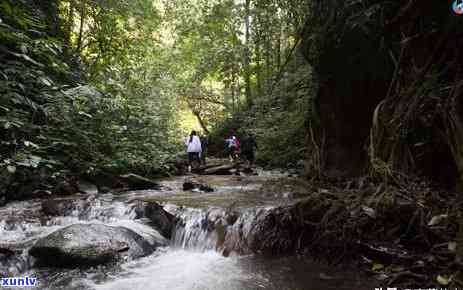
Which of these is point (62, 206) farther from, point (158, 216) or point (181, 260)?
point (181, 260)

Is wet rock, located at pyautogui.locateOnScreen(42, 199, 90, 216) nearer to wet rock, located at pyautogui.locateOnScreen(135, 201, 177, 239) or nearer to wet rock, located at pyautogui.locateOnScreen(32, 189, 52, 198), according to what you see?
wet rock, located at pyautogui.locateOnScreen(32, 189, 52, 198)

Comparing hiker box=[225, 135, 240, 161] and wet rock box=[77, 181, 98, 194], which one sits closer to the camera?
wet rock box=[77, 181, 98, 194]

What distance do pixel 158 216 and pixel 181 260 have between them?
148 centimetres

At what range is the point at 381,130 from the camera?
5.25 meters

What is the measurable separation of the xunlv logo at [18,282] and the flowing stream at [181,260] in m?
0.13

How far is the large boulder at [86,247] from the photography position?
4.51 metres

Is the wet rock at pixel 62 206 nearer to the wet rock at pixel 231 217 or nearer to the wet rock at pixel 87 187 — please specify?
the wet rock at pixel 87 187

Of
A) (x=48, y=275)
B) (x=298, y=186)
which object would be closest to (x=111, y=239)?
(x=48, y=275)

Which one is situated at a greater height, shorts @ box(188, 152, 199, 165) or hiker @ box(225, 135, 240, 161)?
hiker @ box(225, 135, 240, 161)

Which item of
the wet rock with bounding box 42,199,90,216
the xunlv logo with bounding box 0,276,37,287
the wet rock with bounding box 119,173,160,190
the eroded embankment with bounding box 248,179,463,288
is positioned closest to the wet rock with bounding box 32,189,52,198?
the wet rock with bounding box 42,199,90,216

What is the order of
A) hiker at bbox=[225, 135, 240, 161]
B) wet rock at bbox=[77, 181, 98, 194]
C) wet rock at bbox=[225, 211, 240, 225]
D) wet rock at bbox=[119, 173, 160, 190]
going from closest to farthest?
1. wet rock at bbox=[225, 211, 240, 225]
2. wet rock at bbox=[77, 181, 98, 194]
3. wet rock at bbox=[119, 173, 160, 190]
4. hiker at bbox=[225, 135, 240, 161]

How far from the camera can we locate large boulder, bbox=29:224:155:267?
4508 millimetres

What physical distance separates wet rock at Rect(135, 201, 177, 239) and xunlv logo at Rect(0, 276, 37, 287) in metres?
2.30

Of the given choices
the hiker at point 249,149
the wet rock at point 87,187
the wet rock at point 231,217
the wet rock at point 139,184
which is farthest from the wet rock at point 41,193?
the hiker at point 249,149
